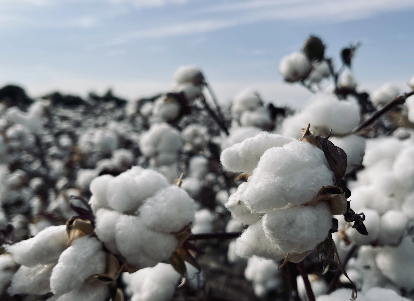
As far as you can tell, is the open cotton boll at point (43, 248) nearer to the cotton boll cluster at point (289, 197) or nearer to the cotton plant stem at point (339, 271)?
the cotton boll cluster at point (289, 197)

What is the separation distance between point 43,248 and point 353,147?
76cm

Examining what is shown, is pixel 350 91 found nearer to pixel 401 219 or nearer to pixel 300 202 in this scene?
pixel 401 219

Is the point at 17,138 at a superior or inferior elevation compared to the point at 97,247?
inferior

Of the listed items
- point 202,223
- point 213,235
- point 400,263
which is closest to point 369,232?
point 400,263

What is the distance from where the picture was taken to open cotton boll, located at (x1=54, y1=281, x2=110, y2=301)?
753 millimetres

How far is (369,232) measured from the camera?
3.37 ft

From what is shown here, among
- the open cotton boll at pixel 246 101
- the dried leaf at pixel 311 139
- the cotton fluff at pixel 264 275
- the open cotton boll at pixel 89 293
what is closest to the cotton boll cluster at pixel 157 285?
the open cotton boll at pixel 89 293

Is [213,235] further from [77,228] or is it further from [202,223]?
[202,223]

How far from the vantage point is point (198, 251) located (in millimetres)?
878

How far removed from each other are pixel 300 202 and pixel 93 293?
49cm

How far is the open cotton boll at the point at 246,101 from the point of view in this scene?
7.09 feet

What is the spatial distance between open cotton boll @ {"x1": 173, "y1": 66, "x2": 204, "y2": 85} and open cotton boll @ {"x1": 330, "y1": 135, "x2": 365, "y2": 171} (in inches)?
43.8

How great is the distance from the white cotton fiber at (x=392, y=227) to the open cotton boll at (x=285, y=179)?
60 cm

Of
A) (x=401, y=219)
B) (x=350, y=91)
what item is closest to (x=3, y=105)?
(x=350, y=91)
